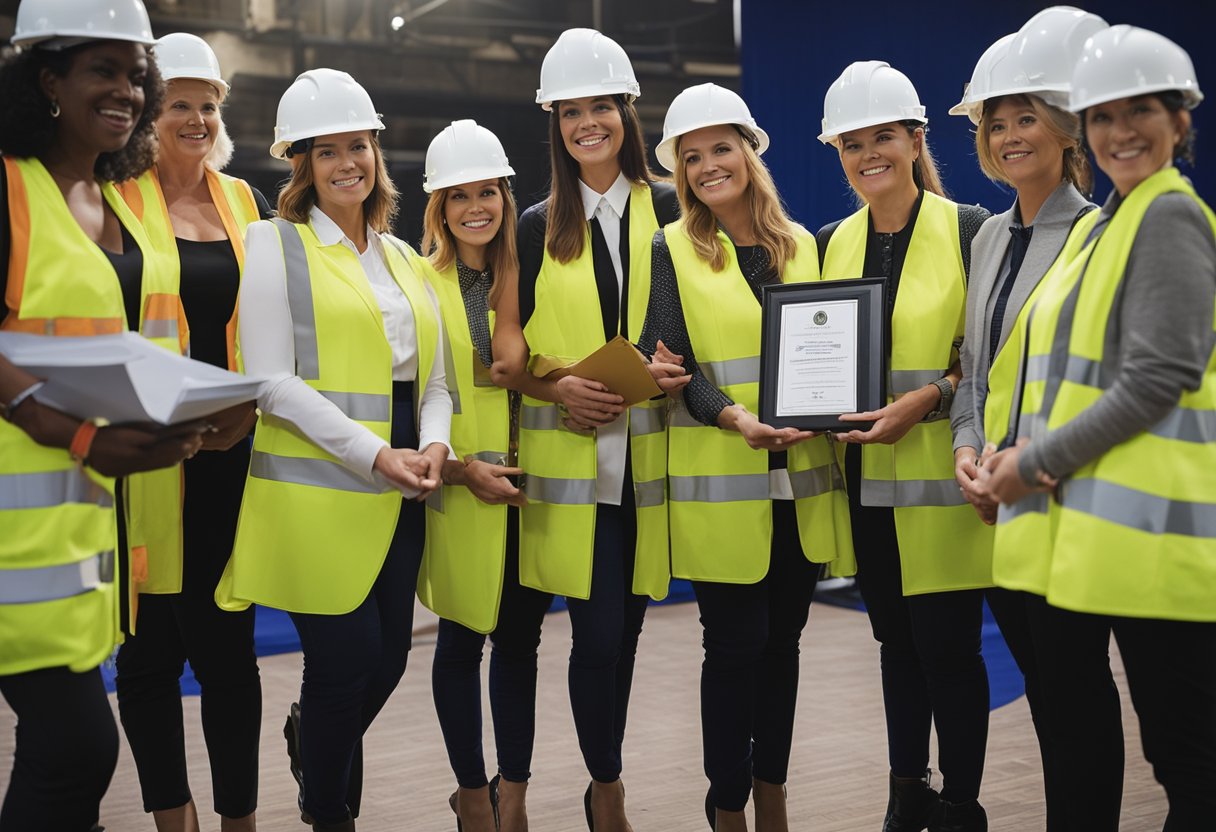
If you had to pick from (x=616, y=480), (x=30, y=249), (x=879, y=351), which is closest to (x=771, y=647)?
(x=616, y=480)

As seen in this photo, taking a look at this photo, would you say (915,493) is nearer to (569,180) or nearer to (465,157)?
(569,180)

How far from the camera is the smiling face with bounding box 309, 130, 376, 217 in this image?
2557 mm

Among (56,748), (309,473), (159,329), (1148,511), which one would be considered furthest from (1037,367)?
(56,748)

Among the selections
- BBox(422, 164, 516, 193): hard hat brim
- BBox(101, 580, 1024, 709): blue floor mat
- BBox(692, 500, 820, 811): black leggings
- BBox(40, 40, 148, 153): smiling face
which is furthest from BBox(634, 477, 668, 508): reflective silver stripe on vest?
BBox(101, 580, 1024, 709): blue floor mat

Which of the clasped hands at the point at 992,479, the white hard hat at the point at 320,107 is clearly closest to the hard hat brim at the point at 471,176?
the white hard hat at the point at 320,107

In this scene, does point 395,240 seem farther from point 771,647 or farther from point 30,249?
point 771,647

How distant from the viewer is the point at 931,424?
2639 mm

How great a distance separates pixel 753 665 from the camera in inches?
106

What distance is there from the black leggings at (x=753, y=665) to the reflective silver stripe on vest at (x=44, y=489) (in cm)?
131

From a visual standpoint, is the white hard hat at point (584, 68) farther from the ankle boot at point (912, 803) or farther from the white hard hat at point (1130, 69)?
the ankle boot at point (912, 803)

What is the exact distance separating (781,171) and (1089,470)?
14.1 ft

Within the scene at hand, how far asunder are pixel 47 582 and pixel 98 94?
770mm

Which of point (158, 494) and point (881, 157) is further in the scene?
point (881, 157)

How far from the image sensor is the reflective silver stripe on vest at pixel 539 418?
9.23 feet
